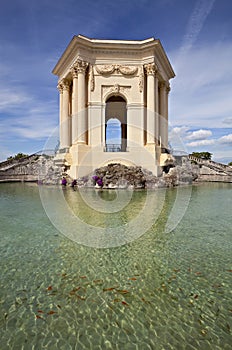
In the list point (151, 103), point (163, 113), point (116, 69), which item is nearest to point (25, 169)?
point (116, 69)

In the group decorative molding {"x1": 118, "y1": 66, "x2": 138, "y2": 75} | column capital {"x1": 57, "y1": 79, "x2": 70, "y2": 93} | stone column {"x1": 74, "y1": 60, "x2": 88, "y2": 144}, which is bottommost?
stone column {"x1": 74, "y1": 60, "x2": 88, "y2": 144}

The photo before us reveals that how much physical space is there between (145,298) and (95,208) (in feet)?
20.9

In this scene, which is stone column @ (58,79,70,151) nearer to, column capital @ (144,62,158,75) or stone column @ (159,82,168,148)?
column capital @ (144,62,158,75)

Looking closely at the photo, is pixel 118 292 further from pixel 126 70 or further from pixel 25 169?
pixel 25 169

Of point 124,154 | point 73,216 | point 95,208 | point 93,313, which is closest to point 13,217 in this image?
point 73,216

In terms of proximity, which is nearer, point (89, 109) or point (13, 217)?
point (13, 217)

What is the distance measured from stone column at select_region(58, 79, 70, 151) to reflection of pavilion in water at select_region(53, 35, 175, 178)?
2815 mm

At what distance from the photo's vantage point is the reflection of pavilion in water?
1934cm

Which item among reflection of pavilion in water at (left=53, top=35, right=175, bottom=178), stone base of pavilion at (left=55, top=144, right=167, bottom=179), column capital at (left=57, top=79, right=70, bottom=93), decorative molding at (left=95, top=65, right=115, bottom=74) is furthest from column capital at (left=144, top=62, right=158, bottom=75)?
column capital at (left=57, top=79, right=70, bottom=93)

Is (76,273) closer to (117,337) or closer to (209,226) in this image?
(117,337)

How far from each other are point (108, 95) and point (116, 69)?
2069 millimetres

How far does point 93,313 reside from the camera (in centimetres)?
306

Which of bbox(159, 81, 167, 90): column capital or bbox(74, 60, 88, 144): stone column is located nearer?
bbox(74, 60, 88, 144): stone column

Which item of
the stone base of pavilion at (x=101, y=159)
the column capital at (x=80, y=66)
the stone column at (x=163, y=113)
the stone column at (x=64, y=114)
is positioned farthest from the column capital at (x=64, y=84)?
the stone column at (x=163, y=113)
